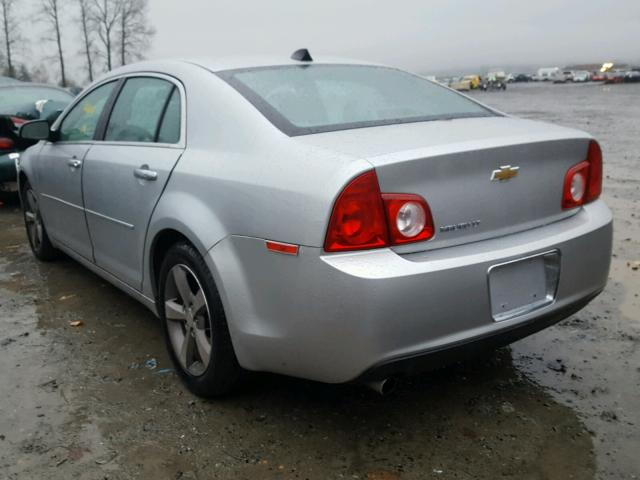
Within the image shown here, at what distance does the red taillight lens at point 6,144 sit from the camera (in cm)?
749

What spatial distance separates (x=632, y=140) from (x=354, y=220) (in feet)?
41.9

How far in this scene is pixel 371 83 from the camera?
3.26 meters

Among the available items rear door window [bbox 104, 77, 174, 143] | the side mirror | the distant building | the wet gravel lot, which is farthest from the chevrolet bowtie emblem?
the distant building

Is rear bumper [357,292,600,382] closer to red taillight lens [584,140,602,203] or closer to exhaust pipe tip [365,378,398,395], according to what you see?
exhaust pipe tip [365,378,398,395]

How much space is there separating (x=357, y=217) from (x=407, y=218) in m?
0.19

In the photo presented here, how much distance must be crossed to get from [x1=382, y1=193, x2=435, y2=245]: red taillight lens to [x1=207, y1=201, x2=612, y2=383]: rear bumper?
7cm

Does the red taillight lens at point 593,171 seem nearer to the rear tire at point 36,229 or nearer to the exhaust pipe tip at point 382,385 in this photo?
the exhaust pipe tip at point 382,385

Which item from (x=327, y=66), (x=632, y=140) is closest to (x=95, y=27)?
(x=632, y=140)

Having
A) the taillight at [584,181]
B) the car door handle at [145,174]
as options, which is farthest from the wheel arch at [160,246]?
the taillight at [584,181]

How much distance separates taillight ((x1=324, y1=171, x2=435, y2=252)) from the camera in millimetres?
2188

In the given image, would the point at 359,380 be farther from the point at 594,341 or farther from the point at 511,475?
the point at 594,341

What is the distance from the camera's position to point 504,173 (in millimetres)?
2451

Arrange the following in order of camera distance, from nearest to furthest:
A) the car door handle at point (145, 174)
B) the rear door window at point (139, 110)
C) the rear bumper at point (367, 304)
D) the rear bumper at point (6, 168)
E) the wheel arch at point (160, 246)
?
the rear bumper at point (367, 304) → the wheel arch at point (160, 246) → the car door handle at point (145, 174) → the rear door window at point (139, 110) → the rear bumper at point (6, 168)

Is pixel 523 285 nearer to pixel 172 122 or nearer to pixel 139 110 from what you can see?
pixel 172 122
